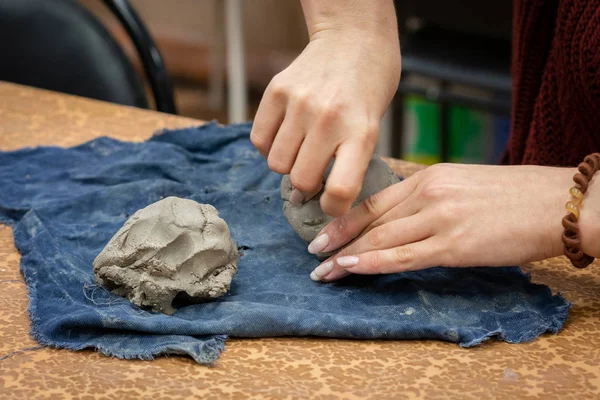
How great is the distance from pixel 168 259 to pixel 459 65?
1.64m

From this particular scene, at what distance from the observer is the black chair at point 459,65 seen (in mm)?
2396

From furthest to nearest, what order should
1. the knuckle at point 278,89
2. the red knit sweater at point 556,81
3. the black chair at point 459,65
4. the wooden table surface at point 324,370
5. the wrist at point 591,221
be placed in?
1. the black chair at point 459,65
2. the red knit sweater at point 556,81
3. the knuckle at point 278,89
4. the wrist at point 591,221
5. the wooden table surface at point 324,370

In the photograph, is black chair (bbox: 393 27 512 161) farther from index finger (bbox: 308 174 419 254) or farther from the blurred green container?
index finger (bbox: 308 174 419 254)

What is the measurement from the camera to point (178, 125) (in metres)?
1.73

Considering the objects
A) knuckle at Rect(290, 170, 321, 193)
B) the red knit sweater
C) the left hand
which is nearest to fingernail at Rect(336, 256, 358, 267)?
the left hand

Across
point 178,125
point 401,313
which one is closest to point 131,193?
point 178,125

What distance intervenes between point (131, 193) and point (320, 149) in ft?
1.37

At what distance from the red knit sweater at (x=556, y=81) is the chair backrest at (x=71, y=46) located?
0.95 metres

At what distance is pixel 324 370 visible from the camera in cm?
91

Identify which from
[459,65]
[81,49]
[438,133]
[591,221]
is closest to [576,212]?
[591,221]

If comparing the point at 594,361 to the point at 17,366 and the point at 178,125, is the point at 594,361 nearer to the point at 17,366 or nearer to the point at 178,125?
the point at 17,366

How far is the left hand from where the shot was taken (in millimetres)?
1016

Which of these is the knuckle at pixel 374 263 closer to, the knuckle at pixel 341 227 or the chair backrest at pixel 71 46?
the knuckle at pixel 341 227

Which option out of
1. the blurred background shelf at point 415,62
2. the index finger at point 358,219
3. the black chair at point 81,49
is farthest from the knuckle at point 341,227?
the blurred background shelf at point 415,62
